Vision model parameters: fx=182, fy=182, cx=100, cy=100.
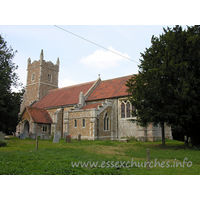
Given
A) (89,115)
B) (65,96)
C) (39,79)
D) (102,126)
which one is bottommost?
(102,126)

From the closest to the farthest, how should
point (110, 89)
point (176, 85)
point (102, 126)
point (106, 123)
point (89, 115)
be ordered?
point (176, 85) < point (89, 115) < point (102, 126) < point (106, 123) < point (110, 89)

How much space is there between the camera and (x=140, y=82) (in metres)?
14.6

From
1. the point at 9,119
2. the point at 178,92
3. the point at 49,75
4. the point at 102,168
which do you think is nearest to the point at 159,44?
the point at 178,92

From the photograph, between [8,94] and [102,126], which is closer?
[8,94]

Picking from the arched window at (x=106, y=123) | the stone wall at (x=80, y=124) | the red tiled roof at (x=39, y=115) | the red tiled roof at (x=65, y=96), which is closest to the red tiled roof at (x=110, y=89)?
the red tiled roof at (x=65, y=96)

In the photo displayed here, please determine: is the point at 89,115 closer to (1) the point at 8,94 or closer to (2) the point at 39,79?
(1) the point at 8,94

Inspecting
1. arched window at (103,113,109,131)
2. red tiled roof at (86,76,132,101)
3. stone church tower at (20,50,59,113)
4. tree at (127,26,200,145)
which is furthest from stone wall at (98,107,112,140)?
stone church tower at (20,50,59,113)

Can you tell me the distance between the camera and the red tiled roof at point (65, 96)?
30.2 meters

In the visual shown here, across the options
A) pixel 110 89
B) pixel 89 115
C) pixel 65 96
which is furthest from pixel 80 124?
pixel 65 96

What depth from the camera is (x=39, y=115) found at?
28.4 m

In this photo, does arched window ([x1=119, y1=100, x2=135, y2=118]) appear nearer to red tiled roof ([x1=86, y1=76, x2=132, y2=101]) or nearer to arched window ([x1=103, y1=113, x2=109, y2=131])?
red tiled roof ([x1=86, y1=76, x2=132, y2=101])

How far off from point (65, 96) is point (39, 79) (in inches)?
418

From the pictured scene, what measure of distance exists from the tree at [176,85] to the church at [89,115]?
640 cm

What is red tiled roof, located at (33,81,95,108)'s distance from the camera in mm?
30166
